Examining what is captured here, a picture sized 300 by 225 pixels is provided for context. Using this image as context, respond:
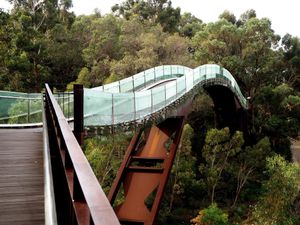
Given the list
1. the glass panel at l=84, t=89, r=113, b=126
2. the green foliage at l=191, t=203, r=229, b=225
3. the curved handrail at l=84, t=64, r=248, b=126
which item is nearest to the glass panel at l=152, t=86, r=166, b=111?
the curved handrail at l=84, t=64, r=248, b=126

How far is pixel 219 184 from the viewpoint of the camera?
2052cm

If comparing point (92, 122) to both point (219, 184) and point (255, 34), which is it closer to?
point (219, 184)

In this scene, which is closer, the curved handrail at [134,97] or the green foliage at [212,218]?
the curved handrail at [134,97]

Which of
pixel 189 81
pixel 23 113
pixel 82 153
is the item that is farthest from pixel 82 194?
pixel 189 81

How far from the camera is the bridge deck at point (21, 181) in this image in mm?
3072

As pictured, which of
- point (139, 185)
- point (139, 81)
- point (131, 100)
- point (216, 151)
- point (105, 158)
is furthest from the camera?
point (216, 151)

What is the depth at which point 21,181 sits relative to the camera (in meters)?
3.94

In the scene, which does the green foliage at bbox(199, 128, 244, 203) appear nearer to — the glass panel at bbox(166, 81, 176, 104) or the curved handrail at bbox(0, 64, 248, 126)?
the curved handrail at bbox(0, 64, 248, 126)

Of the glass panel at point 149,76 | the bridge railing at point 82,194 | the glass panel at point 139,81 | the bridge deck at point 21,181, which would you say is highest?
the glass panel at point 149,76

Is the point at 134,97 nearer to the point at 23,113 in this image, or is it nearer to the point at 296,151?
the point at 23,113

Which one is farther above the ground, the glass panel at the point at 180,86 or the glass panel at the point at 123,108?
the glass panel at the point at 180,86

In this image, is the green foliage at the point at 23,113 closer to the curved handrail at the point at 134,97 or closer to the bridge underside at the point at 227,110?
the curved handrail at the point at 134,97

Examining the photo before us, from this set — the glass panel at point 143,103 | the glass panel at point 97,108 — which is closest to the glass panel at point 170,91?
the glass panel at point 143,103

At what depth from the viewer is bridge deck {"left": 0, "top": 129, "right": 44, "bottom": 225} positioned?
3.07m
